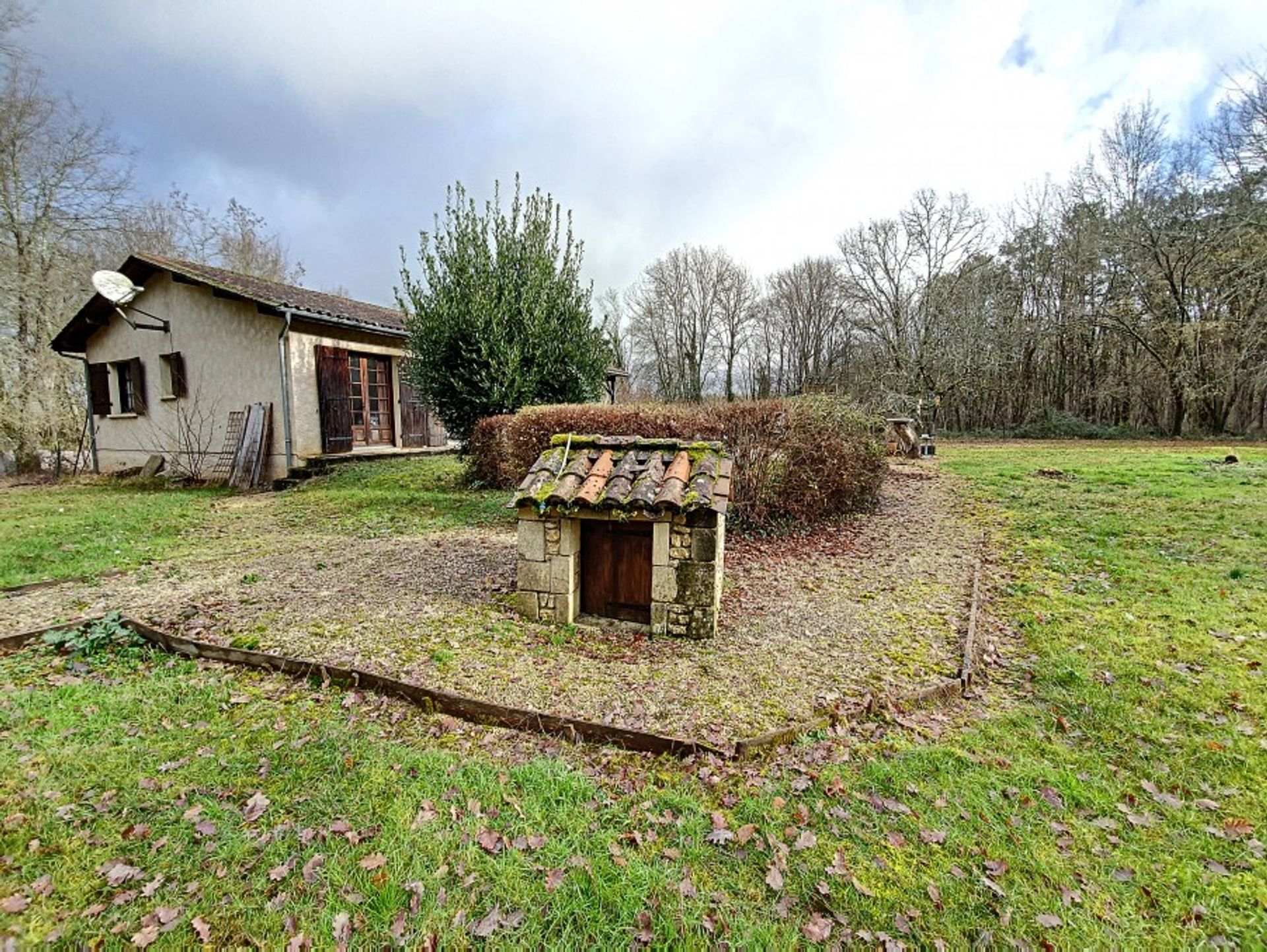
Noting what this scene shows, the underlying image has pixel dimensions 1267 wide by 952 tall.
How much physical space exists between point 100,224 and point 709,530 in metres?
21.2

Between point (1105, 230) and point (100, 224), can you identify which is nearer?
point (100, 224)

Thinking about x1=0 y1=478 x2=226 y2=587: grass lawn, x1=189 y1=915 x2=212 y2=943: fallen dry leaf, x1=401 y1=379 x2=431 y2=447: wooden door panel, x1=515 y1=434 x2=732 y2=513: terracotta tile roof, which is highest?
x1=401 y1=379 x2=431 y2=447: wooden door panel

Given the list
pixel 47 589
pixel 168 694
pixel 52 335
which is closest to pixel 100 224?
pixel 52 335

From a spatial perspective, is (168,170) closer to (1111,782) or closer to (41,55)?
(41,55)

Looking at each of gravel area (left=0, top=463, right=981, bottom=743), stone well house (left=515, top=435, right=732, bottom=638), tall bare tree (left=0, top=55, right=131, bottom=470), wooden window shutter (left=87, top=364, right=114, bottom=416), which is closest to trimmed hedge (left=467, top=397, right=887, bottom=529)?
gravel area (left=0, top=463, right=981, bottom=743)

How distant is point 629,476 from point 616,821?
8.49 ft

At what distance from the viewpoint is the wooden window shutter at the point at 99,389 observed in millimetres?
14344

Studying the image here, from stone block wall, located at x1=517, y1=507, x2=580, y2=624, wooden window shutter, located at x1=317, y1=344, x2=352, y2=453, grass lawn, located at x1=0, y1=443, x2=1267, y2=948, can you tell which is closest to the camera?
grass lawn, located at x1=0, y1=443, x2=1267, y2=948

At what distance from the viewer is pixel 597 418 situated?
794 centimetres

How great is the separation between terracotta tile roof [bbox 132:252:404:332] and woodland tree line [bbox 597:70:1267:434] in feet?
22.2

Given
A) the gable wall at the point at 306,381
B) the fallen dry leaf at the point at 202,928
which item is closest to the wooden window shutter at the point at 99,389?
the gable wall at the point at 306,381

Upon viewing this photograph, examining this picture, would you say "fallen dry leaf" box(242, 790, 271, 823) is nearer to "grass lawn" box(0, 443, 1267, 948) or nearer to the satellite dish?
"grass lawn" box(0, 443, 1267, 948)

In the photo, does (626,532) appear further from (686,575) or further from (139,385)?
(139,385)

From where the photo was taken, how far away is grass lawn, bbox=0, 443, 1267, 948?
6.57ft
